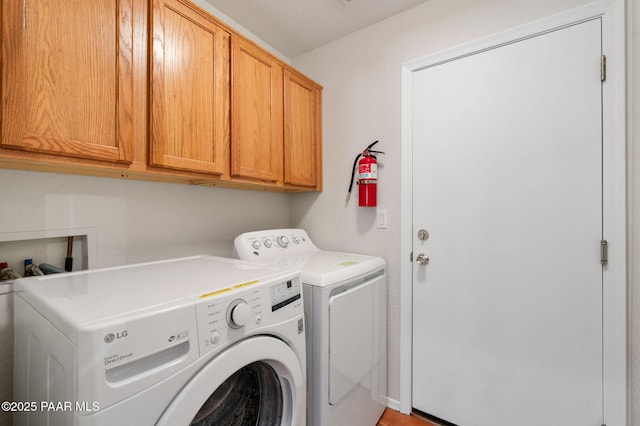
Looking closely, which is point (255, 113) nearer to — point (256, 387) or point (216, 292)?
point (216, 292)

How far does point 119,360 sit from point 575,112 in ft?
6.32

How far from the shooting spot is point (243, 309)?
0.80 m

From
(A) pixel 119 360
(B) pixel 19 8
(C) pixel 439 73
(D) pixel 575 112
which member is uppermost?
(C) pixel 439 73

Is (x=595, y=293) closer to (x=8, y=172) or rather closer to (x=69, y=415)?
(x=69, y=415)

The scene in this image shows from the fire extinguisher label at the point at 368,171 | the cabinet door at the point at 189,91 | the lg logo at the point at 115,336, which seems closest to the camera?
the lg logo at the point at 115,336

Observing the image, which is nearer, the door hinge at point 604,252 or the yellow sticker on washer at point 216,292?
the yellow sticker on washer at point 216,292

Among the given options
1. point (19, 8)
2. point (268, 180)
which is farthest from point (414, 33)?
point (19, 8)

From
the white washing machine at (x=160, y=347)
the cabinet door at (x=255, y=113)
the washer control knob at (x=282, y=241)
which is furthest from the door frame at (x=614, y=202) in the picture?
the washer control knob at (x=282, y=241)

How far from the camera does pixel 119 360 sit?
1.87ft

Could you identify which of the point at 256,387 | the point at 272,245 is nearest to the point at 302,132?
the point at 272,245

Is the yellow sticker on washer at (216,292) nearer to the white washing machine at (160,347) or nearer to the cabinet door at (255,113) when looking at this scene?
the white washing machine at (160,347)

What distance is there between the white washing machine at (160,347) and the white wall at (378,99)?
966mm

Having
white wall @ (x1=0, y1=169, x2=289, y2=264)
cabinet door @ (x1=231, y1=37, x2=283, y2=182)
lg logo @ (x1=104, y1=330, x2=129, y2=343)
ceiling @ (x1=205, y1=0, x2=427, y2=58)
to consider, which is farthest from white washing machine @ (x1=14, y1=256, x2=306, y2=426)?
ceiling @ (x1=205, y1=0, x2=427, y2=58)

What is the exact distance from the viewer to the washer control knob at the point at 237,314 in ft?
2.55
